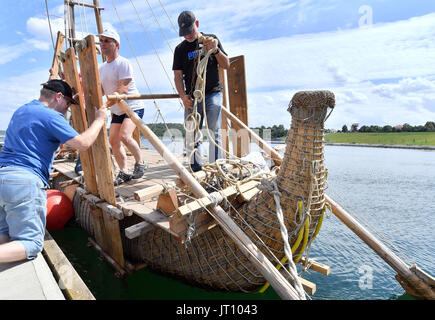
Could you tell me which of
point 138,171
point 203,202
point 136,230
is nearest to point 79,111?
point 138,171

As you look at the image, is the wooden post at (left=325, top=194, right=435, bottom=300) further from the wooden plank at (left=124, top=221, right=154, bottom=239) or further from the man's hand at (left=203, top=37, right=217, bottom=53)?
the man's hand at (left=203, top=37, right=217, bottom=53)

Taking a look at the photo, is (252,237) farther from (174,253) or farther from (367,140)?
(367,140)

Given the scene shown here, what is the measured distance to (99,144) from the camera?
3.56 m

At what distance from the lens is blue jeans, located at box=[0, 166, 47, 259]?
2.44 metres

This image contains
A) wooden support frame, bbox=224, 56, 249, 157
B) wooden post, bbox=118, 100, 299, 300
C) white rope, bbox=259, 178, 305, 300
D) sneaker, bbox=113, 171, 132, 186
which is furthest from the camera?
wooden support frame, bbox=224, 56, 249, 157

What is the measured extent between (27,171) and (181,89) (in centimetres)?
245

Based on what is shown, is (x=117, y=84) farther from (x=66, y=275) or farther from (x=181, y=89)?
(x=66, y=275)

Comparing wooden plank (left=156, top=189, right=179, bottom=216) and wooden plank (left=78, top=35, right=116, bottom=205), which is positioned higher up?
wooden plank (left=78, top=35, right=116, bottom=205)

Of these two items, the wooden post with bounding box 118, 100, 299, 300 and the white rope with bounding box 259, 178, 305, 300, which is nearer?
the wooden post with bounding box 118, 100, 299, 300

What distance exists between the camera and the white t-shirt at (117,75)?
4145 mm

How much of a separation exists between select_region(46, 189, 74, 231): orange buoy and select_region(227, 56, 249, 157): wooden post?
12.1 ft

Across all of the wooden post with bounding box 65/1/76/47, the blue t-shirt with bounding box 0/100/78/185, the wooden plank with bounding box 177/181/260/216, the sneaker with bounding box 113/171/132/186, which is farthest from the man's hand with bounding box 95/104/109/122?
the wooden post with bounding box 65/1/76/47
